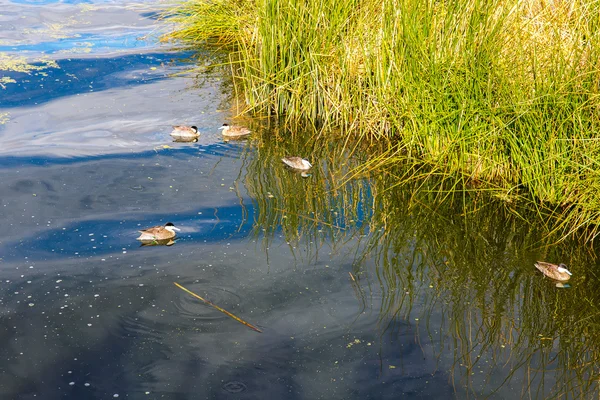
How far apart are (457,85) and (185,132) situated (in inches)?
115

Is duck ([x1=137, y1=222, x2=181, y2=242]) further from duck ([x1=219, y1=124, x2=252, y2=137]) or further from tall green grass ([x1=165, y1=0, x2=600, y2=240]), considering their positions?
tall green grass ([x1=165, y1=0, x2=600, y2=240])

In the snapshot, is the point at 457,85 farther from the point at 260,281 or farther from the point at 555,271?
the point at 260,281

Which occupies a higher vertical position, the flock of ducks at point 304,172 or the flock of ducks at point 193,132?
the flock of ducks at point 193,132

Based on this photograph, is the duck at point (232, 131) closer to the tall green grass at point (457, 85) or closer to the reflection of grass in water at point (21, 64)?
the tall green grass at point (457, 85)

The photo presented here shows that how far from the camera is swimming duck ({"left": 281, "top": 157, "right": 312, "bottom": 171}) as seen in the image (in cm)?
683

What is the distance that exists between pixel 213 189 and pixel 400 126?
79.2 inches

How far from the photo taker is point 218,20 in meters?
10.9

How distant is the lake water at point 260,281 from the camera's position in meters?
4.05

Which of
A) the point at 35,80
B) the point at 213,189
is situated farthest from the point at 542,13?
the point at 35,80

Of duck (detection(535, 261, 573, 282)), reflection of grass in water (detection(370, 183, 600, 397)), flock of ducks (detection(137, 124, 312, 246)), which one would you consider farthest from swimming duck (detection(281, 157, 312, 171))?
duck (detection(535, 261, 573, 282))

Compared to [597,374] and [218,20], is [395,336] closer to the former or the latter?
[597,374]

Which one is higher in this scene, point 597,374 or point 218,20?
point 218,20

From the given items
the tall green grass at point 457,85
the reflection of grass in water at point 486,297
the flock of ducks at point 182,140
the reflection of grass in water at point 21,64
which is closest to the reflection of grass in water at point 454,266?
the reflection of grass in water at point 486,297

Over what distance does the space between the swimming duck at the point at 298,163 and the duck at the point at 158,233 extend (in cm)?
175
